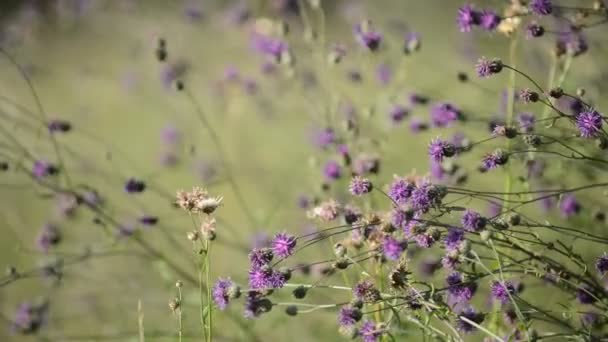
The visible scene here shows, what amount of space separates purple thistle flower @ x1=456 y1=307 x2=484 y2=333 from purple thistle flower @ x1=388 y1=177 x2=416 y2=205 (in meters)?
0.25

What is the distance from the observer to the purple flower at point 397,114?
2387 mm

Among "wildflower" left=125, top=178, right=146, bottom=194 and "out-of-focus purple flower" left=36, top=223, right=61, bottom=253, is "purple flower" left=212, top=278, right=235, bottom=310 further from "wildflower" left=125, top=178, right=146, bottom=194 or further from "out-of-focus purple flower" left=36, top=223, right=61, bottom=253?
"out-of-focus purple flower" left=36, top=223, right=61, bottom=253

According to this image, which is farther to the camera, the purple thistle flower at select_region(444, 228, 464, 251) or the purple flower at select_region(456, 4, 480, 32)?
the purple flower at select_region(456, 4, 480, 32)

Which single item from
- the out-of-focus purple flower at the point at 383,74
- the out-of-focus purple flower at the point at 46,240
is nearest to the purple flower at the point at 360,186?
the out-of-focus purple flower at the point at 46,240

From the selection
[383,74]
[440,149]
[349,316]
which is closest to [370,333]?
[349,316]

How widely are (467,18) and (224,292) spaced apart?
81cm

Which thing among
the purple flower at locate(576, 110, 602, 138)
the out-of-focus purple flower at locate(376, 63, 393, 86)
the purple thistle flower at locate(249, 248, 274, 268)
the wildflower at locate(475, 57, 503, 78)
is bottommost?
the purple thistle flower at locate(249, 248, 274, 268)

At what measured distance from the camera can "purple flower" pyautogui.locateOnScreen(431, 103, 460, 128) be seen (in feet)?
6.69

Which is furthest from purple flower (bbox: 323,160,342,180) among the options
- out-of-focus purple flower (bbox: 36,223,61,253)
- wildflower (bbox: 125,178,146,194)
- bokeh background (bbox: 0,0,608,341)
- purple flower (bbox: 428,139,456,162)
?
out-of-focus purple flower (bbox: 36,223,61,253)

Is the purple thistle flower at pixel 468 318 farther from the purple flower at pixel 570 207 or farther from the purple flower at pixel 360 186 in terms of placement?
the purple flower at pixel 570 207

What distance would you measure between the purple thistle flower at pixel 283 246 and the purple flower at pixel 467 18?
645 mm

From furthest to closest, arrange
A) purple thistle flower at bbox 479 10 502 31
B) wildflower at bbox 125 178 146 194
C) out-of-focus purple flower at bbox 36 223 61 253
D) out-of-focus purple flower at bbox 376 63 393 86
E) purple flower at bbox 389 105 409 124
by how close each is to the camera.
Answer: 1. out-of-focus purple flower at bbox 376 63 393 86
2. out-of-focus purple flower at bbox 36 223 61 253
3. purple flower at bbox 389 105 409 124
4. wildflower at bbox 125 178 146 194
5. purple thistle flower at bbox 479 10 502 31

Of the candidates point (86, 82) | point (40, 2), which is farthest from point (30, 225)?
point (40, 2)

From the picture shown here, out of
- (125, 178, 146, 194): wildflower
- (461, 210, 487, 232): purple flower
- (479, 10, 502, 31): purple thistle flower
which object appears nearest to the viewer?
(461, 210, 487, 232): purple flower
